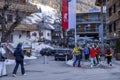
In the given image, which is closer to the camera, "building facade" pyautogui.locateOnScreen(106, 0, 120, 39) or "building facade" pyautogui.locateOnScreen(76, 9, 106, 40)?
"building facade" pyautogui.locateOnScreen(106, 0, 120, 39)

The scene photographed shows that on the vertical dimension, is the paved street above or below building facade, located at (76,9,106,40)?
below

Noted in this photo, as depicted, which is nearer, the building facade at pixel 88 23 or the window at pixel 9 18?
the window at pixel 9 18

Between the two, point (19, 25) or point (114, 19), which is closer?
point (114, 19)

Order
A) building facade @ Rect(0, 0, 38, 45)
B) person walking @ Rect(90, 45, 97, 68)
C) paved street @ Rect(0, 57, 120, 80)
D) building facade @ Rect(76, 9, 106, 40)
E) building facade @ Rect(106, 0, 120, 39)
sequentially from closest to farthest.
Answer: paved street @ Rect(0, 57, 120, 80), person walking @ Rect(90, 45, 97, 68), building facade @ Rect(106, 0, 120, 39), building facade @ Rect(0, 0, 38, 45), building facade @ Rect(76, 9, 106, 40)

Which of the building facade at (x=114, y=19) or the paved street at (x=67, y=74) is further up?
the building facade at (x=114, y=19)

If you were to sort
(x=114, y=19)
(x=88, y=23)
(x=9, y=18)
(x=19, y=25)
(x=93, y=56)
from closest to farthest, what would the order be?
1. (x=93, y=56)
2. (x=114, y=19)
3. (x=9, y=18)
4. (x=19, y=25)
5. (x=88, y=23)

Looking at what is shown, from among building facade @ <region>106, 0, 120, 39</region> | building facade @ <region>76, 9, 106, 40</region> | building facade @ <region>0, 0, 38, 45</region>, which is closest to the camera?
building facade @ <region>106, 0, 120, 39</region>

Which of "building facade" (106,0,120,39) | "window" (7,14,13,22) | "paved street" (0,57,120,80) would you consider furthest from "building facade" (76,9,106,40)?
"paved street" (0,57,120,80)

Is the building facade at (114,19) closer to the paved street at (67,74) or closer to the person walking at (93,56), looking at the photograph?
the person walking at (93,56)

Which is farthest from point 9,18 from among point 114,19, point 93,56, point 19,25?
point 93,56

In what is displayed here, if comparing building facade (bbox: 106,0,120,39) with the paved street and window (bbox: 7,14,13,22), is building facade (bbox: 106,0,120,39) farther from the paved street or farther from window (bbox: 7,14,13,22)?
the paved street

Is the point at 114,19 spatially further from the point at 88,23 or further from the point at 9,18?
the point at 88,23

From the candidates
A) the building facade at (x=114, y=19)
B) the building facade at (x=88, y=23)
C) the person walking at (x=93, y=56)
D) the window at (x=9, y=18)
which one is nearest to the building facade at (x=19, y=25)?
the window at (x=9, y=18)

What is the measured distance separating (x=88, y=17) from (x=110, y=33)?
188ft
